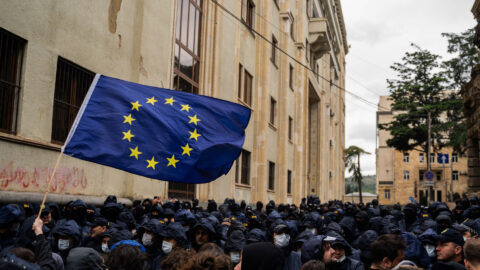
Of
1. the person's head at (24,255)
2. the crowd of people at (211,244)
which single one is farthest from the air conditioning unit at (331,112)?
the person's head at (24,255)

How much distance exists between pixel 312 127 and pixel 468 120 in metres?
24.1

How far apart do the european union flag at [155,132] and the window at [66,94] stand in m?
4.89

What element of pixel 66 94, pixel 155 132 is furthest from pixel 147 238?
pixel 66 94

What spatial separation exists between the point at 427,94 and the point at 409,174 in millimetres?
35760

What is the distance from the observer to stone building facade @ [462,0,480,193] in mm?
17375

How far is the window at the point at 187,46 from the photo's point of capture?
1552 centimetres

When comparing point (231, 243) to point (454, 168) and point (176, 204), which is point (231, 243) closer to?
point (176, 204)

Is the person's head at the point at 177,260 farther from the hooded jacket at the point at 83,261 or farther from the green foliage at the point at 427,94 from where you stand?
the green foliage at the point at 427,94

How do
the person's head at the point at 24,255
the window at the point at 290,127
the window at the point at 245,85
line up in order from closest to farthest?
the person's head at the point at 24,255 → the window at the point at 245,85 → the window at the point at 290,127

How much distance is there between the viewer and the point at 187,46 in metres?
16.4

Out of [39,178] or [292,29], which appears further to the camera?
[292,29]

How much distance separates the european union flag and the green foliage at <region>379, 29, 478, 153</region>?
3637 cm

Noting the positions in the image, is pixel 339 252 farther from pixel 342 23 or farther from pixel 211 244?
pixel 342 23

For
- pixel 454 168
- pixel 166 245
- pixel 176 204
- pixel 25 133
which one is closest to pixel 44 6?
pixel 25 133
